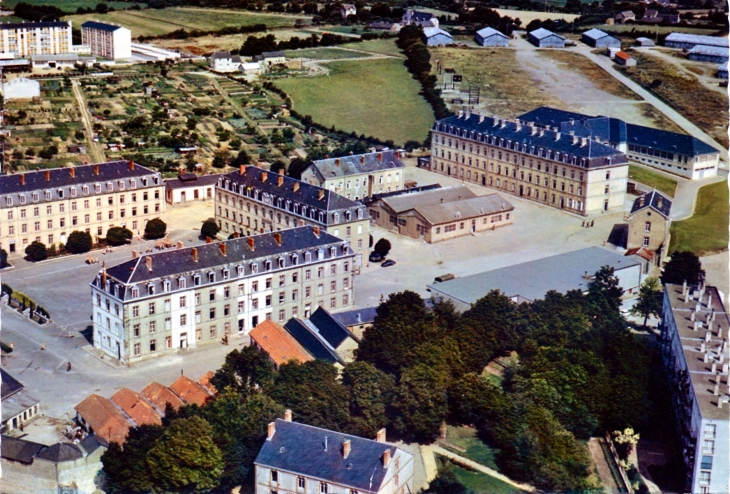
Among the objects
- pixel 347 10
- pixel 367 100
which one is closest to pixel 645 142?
pixel 367 100

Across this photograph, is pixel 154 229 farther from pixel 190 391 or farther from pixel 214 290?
pixel 190 391

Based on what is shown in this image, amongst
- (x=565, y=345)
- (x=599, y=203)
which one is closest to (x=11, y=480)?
(x=565, y=345)

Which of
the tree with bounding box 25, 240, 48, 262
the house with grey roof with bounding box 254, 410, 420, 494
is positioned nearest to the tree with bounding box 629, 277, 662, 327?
the house with grey roof with bounding box 254, 410, 420, 494

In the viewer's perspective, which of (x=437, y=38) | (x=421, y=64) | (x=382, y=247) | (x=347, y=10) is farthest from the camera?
(x=347, y=10)

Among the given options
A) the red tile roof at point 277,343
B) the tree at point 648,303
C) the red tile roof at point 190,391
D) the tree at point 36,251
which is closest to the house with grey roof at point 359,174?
the tree at point 36,251

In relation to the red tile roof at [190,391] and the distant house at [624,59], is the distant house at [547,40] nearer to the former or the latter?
the distant house at [624,59]

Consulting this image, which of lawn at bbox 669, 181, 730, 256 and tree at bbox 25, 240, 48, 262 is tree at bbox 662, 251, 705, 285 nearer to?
lawn at bbox 669, 181, 730, 256
